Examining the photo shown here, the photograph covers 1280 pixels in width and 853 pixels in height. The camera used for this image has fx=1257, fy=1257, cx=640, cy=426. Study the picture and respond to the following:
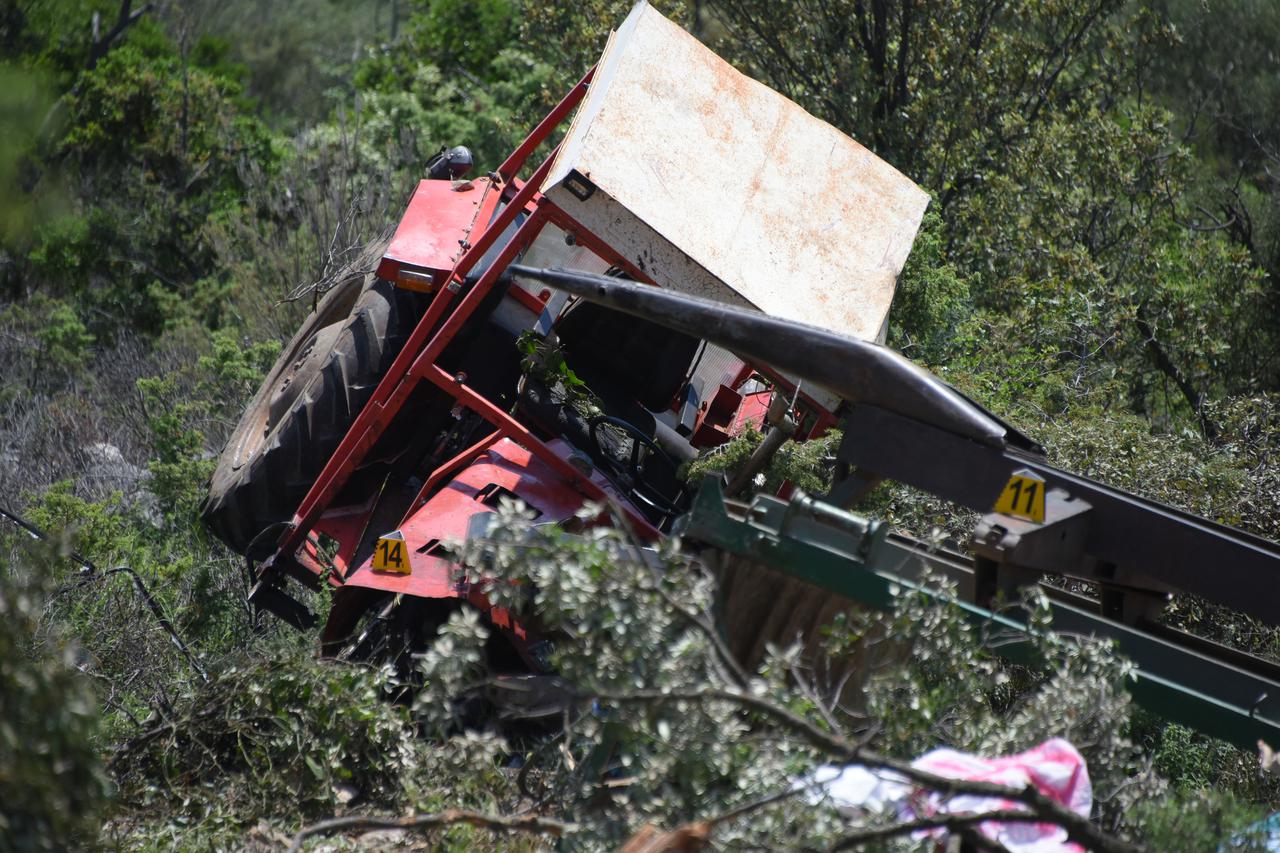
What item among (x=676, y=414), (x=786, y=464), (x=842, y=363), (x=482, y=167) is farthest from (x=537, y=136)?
(x=482, y=167)

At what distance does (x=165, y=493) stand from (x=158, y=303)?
5.46 meters

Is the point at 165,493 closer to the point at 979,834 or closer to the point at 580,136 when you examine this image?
the point at 580,136

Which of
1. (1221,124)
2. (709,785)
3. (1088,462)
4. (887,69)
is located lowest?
(709,785)

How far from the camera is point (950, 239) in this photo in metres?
9.05

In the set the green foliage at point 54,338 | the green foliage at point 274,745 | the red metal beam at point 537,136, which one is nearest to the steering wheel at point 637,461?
the green foliage at point 274,745

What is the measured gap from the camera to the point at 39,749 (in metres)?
2.27

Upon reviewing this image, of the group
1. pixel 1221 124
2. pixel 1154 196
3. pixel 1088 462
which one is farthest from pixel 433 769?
pixel 1221 124

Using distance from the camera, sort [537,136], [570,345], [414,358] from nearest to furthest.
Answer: [414,358] < [570,345] < [537,136]

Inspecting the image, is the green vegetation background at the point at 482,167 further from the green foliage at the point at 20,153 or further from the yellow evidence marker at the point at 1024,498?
the yellow evidence marker at the point at 1024,498

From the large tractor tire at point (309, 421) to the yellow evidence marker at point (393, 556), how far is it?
1.06 metres

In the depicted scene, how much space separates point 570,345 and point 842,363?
199 centimetres

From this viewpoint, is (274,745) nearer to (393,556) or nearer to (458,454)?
(393,556)

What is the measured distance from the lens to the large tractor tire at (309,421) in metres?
5.15

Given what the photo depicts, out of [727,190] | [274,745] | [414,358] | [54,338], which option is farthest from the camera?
[54,338]
